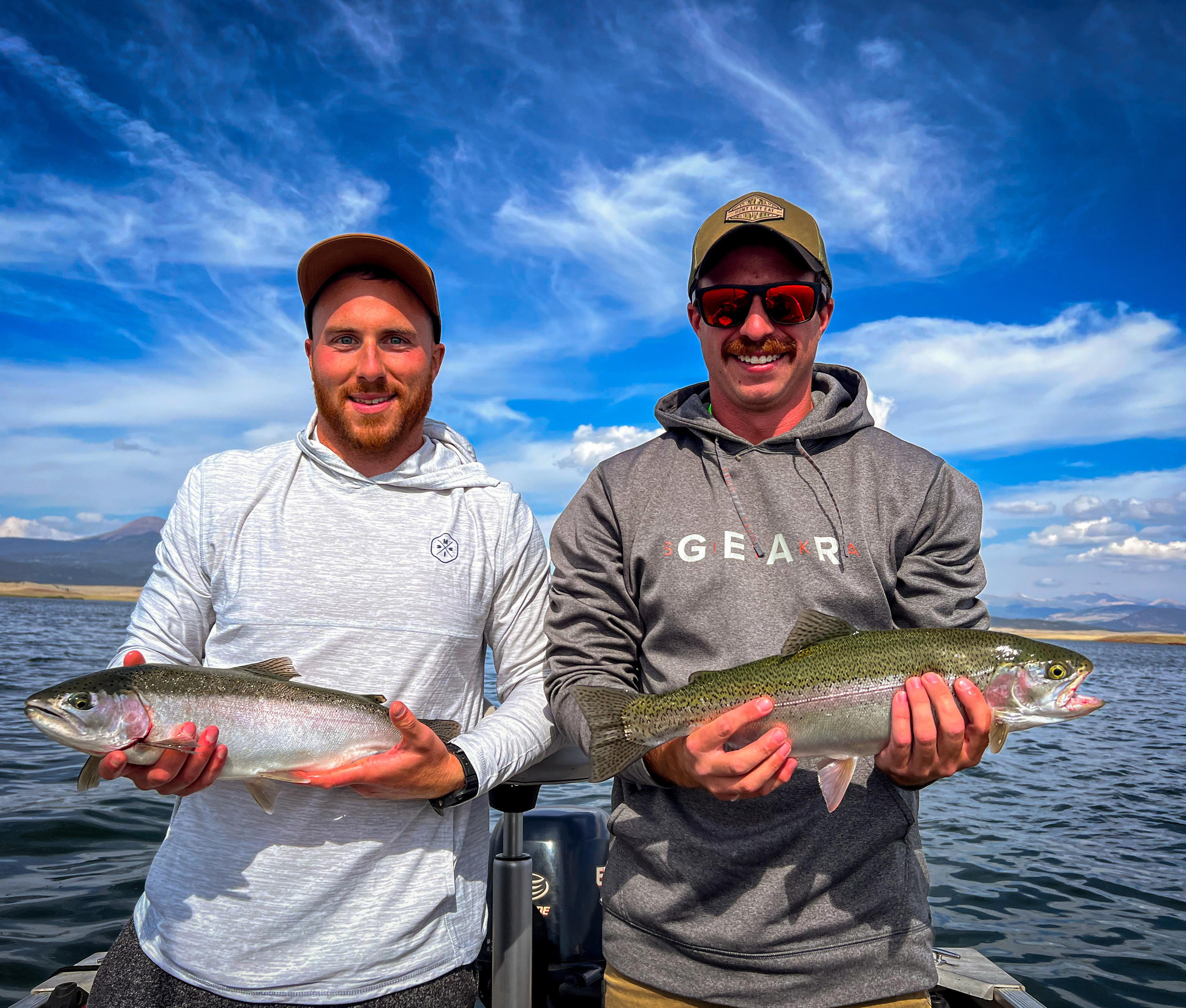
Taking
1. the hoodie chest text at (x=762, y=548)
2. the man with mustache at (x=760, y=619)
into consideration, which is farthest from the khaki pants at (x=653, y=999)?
the hoodie chest text at (x=762, y=548)

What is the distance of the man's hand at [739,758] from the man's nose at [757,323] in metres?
1.60

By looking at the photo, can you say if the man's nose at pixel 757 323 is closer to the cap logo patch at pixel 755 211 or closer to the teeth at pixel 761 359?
the teeth at pixel 761 359

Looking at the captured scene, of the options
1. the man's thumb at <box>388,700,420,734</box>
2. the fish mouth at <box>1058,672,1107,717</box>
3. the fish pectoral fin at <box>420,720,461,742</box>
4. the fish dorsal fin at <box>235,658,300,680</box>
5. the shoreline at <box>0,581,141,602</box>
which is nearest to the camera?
the man's thumb at <box>388,700,420,734</box>

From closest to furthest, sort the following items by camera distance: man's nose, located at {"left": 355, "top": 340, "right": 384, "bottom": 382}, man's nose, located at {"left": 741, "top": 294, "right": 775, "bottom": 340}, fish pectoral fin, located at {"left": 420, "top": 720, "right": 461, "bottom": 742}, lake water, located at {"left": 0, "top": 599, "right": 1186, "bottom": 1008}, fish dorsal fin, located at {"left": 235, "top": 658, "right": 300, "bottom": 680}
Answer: fish pectoral fin, located at {"left": 420, "top": 720, "right": 461, "bottom": 742}, fish dorsal fin, located at {"left": 235, "top": 658, "right": 300, "bottom": 680}, man's nose, located at {"left": 741, "top": 294, "right": 775, "bottom": 340}, man's nose, located at {"left": 355, "top": 340, "right": 384, "bottom": 382}, lake water, located at {"left": 0, "top": 599, "right": 1186, "bottom": 1008}

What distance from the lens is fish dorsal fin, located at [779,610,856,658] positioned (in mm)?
3113

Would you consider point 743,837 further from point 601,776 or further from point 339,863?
point 339,863

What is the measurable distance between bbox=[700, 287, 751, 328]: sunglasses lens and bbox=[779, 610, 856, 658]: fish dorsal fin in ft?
4.43

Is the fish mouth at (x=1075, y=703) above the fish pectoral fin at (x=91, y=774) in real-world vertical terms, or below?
above

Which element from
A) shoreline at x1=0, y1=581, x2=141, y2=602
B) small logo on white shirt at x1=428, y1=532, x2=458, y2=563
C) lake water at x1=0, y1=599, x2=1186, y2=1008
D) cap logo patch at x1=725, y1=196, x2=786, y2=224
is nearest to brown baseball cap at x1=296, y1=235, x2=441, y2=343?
small logo on white shirt at x1=428, y1=532, x2=458, y2=563

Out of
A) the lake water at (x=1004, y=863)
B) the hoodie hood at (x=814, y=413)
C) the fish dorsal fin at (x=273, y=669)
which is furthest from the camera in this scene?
the lake water at (x=1004, y=863)

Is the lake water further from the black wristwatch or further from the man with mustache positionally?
the man with mustache

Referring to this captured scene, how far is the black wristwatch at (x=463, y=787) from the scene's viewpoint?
325cm

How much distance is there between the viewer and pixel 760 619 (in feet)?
10.8

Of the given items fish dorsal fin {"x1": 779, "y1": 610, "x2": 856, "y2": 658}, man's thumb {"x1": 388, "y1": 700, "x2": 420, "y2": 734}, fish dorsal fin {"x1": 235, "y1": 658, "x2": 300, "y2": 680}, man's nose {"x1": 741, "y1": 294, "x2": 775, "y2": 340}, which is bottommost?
man's thumb {"x1": 388, "y1": 700, "x2": 420, "y2": 734}
